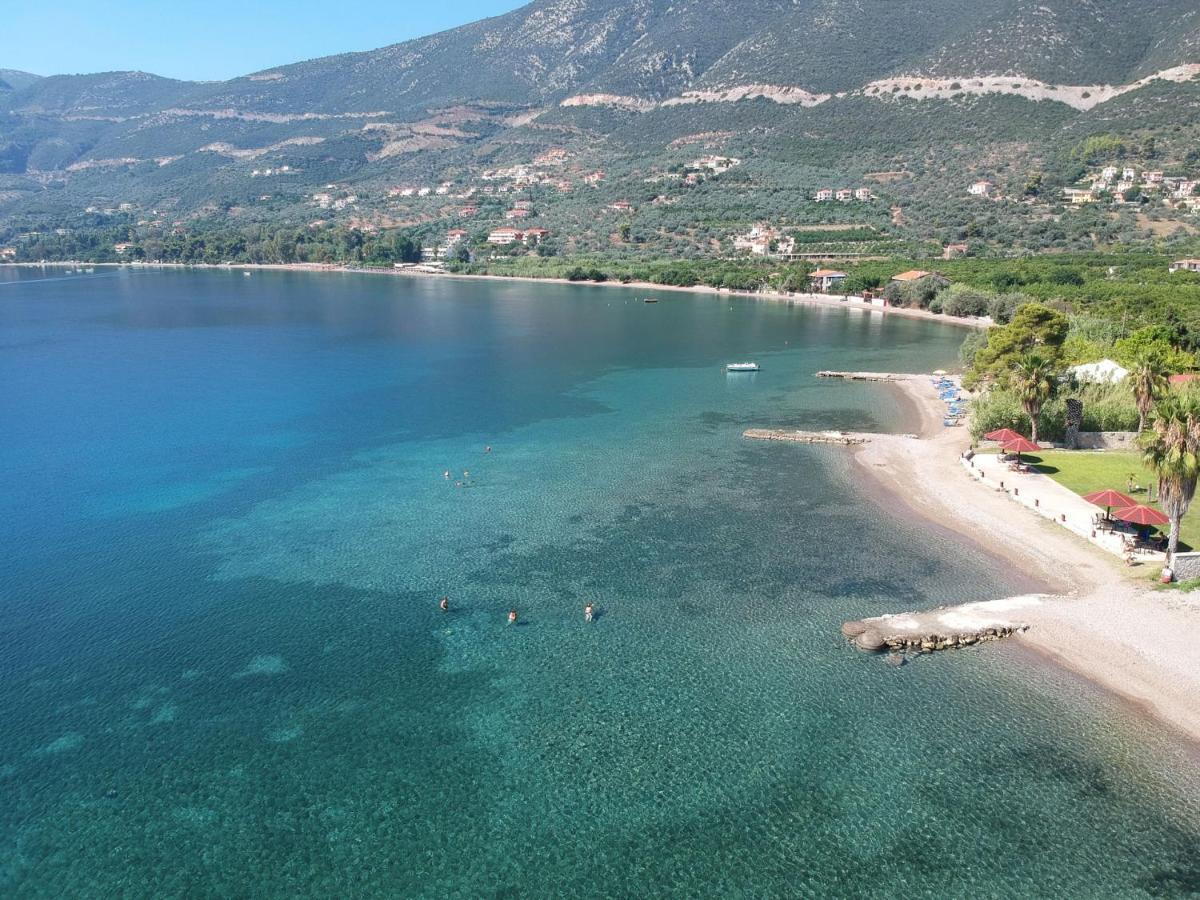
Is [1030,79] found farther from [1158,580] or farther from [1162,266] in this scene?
[1158,580]

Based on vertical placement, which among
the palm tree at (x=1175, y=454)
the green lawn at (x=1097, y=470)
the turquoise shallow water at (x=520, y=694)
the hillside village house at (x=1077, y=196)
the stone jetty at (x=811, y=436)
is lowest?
the turquoise shallow water at (x=520, y=694)

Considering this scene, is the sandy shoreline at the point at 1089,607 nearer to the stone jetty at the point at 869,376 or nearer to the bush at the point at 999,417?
the bush at the point at 999,417

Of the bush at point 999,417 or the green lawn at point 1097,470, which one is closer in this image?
the green lawn at point 1097,470

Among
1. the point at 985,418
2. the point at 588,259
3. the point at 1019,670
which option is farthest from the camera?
the point at 588,259

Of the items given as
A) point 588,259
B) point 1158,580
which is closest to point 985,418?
point 1158,580

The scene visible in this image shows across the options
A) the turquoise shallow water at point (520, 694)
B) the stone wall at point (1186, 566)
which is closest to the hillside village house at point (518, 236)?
the turquoise shallow water at point (520, 694)

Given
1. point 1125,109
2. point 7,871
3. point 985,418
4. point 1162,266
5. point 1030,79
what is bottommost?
point 7,871

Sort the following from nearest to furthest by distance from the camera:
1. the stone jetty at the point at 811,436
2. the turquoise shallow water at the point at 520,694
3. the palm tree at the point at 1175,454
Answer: the turquoise shallow water at the point at 520,694
the palm tree at the point at 1175,454
the stone jetty at the point at 811,436
